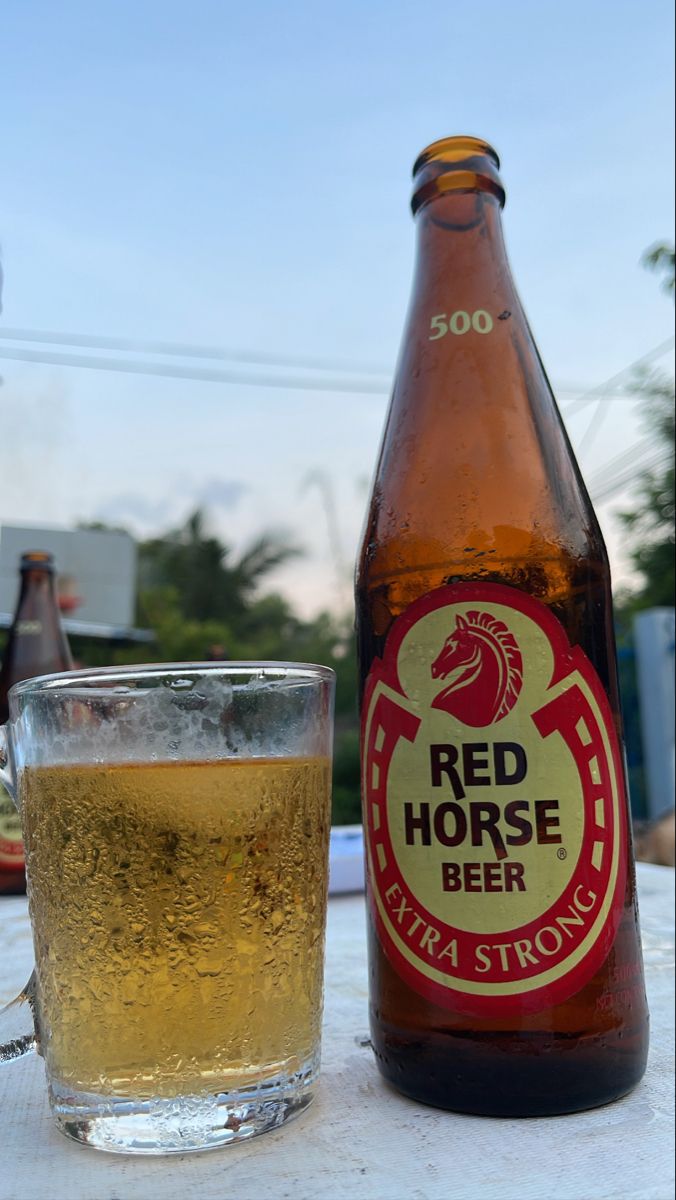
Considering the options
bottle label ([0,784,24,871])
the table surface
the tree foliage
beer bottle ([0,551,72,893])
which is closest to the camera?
the table surface

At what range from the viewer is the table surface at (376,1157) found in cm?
57

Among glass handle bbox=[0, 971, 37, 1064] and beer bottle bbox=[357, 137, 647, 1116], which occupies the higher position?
beer bottle bbox=[357, 137, 647, 1116]

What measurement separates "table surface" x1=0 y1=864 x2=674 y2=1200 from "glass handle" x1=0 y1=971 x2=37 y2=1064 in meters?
0.05

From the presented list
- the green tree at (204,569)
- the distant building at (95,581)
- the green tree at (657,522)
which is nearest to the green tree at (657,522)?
the green tree at (657,522)

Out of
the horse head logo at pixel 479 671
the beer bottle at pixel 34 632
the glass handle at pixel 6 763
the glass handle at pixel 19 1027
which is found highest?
the beer bottle at pixel 34 632

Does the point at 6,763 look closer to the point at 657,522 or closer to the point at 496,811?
the point at 496,811

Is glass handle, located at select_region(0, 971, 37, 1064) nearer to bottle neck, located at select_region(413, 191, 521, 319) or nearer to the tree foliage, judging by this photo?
bottle neck, located at select_region(413, 191, 521, 319)

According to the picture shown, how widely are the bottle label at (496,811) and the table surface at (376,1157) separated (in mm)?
91

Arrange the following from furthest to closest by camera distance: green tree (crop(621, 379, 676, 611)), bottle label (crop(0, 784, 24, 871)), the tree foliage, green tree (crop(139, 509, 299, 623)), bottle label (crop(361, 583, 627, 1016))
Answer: green tree (crop(139, 509, 299, 623)) < the tree foliage < green tree (crop(621, 379, 676, 611)) < bottle label (crop(0, 784, 24, 871)) < bottle label (crop(361, 583, 627, 1016))

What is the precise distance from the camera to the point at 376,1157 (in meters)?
0.62

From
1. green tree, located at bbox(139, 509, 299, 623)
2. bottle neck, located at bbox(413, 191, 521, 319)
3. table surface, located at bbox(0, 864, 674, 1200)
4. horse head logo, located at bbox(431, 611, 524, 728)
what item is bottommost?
table surface, located at bbox(0, 864, 674, 1200)

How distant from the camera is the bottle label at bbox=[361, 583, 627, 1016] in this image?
698mm

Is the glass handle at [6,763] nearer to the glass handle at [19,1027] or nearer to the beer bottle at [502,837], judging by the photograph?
the glass handle at [19,1027]

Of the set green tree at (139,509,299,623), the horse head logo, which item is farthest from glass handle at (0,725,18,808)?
green tree at (139,509,299,623)
